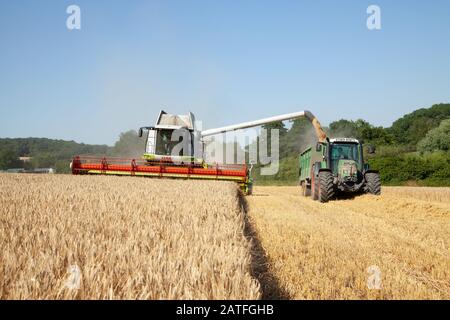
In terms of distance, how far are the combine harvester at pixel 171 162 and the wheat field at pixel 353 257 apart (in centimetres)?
740

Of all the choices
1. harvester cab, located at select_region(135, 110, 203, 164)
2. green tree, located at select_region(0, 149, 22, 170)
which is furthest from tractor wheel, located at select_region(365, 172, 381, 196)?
green tree, located at select_region(0, 149, 22, 170)

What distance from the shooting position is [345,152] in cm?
1507

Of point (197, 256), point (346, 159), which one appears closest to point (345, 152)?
point (346, 159)

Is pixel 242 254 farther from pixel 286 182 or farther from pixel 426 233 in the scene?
Result: pixel 286 182

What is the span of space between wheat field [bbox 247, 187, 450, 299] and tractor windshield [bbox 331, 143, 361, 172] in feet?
19.7

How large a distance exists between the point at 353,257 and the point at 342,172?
9.73 m

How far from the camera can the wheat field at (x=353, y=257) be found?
3.69 m

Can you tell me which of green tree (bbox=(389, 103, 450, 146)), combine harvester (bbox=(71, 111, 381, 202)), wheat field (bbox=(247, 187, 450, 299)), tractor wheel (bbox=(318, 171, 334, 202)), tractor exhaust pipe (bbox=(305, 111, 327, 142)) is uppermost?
green tree (bbox=(389, 103, 450, 146))

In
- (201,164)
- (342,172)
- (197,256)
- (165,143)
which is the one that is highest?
(165,143)

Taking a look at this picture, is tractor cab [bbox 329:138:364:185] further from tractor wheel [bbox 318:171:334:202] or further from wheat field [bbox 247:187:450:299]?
wheat field [bbox 247:187:450:299]

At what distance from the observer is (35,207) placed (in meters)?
5.19

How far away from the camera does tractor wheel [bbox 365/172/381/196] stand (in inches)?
551

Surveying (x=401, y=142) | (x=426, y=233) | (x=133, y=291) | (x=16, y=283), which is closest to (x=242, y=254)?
(x=133, y=291)

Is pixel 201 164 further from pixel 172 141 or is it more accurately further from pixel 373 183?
pixel 373 183
